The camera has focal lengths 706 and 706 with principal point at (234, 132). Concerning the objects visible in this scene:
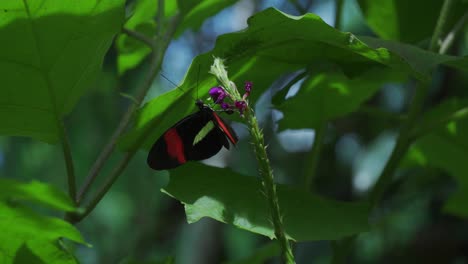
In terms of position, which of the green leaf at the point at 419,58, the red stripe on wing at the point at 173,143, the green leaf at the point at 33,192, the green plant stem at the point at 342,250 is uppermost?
the green leaf at the point at 419,58

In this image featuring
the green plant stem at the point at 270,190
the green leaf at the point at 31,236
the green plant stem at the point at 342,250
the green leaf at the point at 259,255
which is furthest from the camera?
the green leaf at the point at 259,255

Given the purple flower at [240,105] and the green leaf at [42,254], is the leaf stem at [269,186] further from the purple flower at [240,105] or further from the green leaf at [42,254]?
the green leaf at [42,254]

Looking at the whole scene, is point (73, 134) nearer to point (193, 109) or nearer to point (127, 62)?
point (127, 62)

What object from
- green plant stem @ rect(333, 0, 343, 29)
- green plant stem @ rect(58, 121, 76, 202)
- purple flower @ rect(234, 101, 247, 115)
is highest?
purple flower @ rect(234, 101, 247, 115)

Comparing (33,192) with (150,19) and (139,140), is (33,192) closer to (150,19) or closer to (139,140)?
(139,140)

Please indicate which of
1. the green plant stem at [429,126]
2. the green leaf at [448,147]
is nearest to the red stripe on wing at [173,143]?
the green plant stem at [429,126]

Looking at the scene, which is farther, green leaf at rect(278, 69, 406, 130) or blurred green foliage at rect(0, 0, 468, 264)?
green leaf at rect(278, 69, 406, 130)

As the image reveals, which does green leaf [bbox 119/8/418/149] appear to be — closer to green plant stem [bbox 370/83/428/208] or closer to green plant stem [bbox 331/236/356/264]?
green plant stem [bbox 370/83/428/208]

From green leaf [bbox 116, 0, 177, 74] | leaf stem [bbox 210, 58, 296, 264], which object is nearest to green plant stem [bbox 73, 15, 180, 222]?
green leaf [bbox 116, 0, 177, 74]
